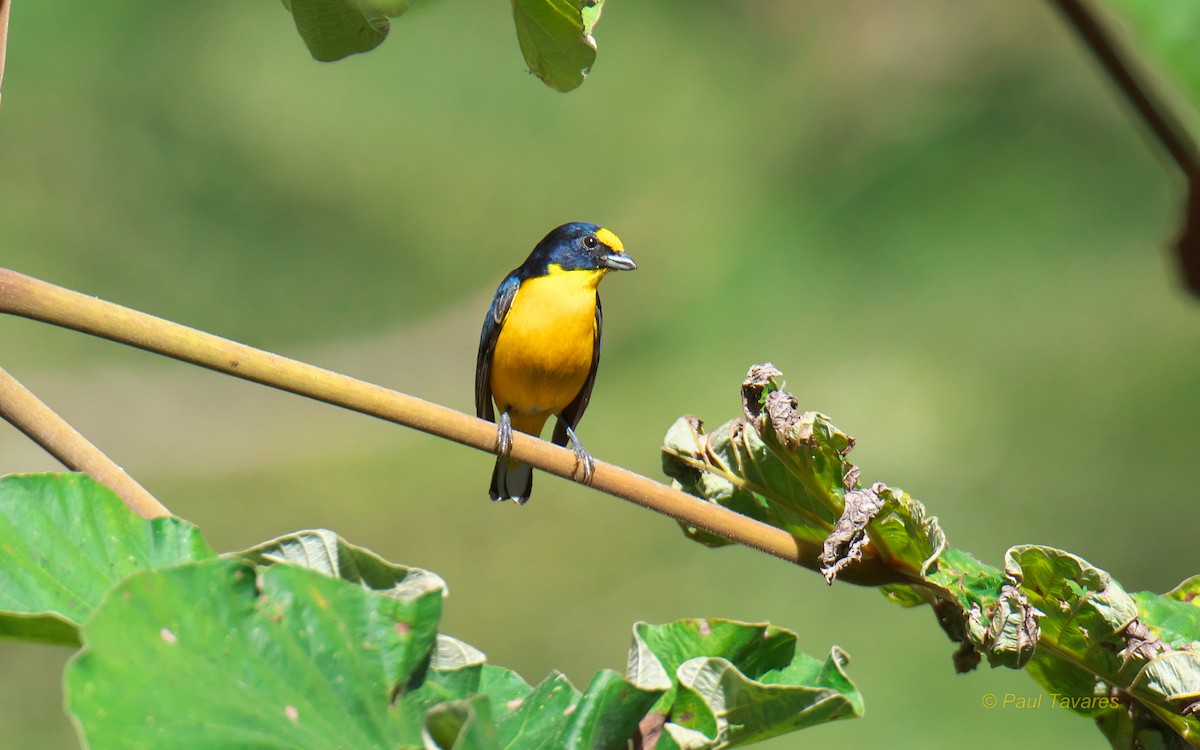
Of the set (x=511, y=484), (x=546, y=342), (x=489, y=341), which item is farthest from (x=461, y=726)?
(x=511, y=484)

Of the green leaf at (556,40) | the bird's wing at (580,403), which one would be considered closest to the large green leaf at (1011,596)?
the green leaf at (556,40)

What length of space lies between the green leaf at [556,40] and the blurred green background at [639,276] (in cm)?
531

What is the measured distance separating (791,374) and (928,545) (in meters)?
7.65

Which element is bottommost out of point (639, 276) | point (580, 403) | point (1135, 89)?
point (580, 403)

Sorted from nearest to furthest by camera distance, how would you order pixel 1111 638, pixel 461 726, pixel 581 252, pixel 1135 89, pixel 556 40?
1. pixel 1135 89
2. pixel 461 726
3. pixel 1111 638
4. pixel 556 40
5. pixel 581 252

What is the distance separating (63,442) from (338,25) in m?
0.98

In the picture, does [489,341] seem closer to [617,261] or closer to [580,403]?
[580,403]

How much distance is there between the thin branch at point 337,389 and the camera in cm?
124

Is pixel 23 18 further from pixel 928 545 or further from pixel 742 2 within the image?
pixel 928 545

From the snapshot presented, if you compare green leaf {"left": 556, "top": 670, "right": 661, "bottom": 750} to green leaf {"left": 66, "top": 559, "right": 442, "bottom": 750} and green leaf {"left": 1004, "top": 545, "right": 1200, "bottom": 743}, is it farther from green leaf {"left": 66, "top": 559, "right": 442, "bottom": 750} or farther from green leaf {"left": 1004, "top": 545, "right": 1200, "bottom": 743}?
green leaf {"left": 1004, "top": 545, "right": 1200, "bottom": 743}

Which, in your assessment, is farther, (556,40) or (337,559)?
(556,40)

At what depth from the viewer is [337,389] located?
1367 mm

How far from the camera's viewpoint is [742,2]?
42.5 feet

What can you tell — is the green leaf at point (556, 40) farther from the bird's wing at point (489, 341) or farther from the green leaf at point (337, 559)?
the bird's wing at point (489, 341)
